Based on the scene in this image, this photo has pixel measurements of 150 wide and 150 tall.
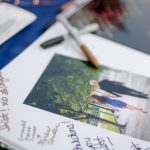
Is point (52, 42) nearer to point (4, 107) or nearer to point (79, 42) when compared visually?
point (79, 42)

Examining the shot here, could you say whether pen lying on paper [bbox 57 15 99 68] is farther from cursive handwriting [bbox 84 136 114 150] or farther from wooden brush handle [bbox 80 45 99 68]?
cursive handwriting [bbox 84 136 114 150]

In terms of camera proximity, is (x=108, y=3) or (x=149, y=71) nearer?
(x=149, y=71)

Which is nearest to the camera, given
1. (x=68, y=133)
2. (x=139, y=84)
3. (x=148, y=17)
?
(x=68, y=133)

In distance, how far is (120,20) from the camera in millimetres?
699

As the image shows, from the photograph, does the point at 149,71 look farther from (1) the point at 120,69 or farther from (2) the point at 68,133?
(2) the point at 68,133

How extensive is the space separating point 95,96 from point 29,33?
20cm

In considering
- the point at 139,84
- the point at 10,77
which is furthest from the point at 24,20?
the point at 139,84

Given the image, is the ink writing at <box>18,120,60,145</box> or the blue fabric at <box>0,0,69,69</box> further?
the blue fabric at <box>0,0,69,69</box>

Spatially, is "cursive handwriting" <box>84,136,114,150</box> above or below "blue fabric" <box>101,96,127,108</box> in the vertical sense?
below

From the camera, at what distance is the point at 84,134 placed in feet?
1.49

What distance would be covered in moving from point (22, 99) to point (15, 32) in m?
0.17

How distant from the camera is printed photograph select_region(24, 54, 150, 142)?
48cm

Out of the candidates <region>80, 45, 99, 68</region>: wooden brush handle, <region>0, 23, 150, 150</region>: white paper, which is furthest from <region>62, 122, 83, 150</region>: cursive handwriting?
<region>80, 45, 99, 68</region>: wooden brush handle

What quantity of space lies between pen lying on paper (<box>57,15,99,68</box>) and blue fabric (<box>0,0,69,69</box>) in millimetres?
34
